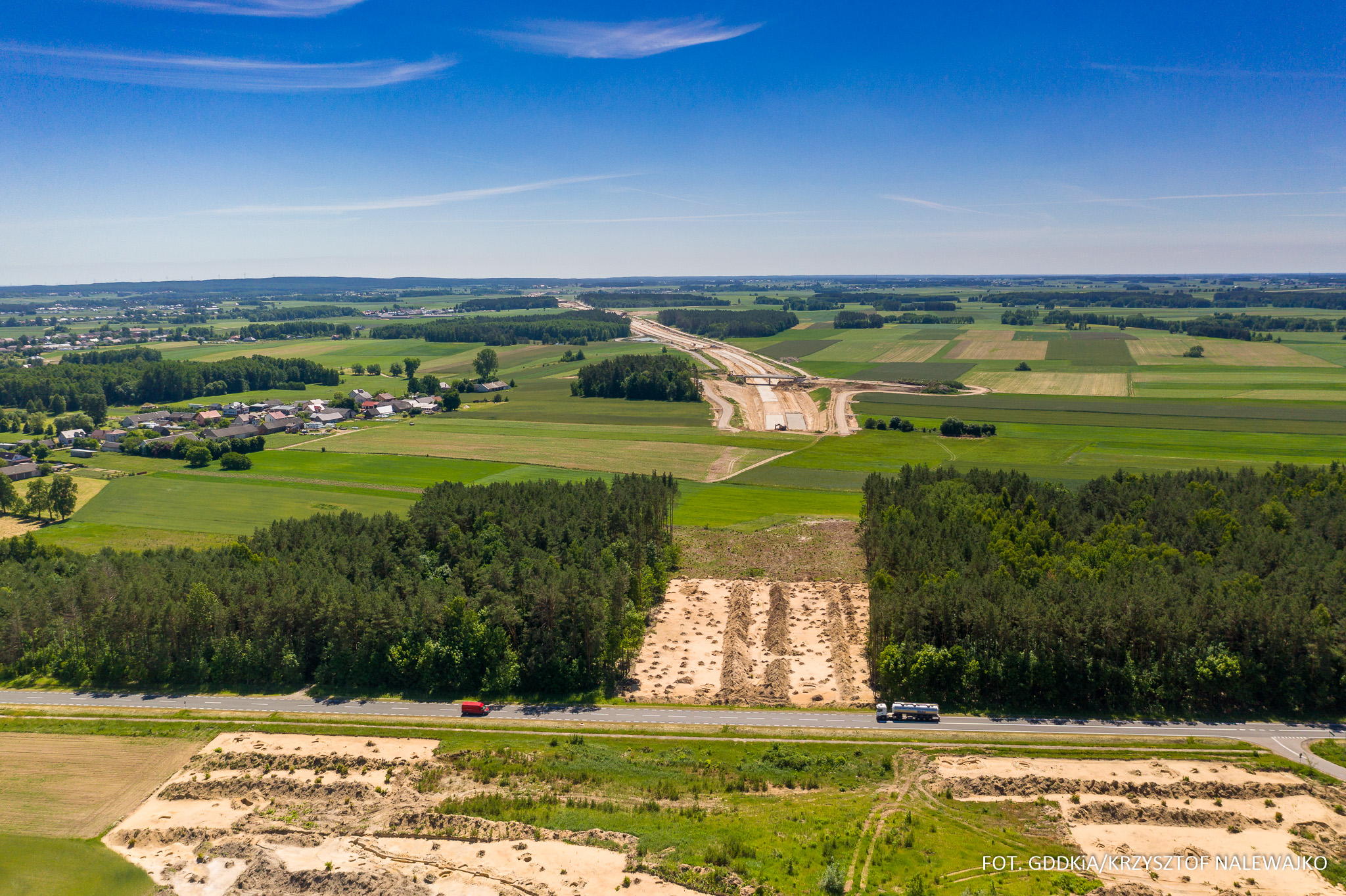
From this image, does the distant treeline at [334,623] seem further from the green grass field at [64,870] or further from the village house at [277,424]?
the village house at [277,424]

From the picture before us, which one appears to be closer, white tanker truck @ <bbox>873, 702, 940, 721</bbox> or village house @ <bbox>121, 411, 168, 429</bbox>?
white tanker truck @ <bbox>873, 702, 940, 721</bbox>

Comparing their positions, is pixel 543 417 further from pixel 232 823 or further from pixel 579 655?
pixel 232 823

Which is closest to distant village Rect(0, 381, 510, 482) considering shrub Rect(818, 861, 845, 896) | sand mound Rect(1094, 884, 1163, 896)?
shrub Rect(818, 861, 845, 896)

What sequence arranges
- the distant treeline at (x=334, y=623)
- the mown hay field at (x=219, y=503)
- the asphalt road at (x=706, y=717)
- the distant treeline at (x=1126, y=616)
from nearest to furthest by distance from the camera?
the asphalt road at (x=706, y=717) < the distant treeline at (x=1126, y=616) < the distant treeline at (x=334, y=623) < the mown hay field at (x=219, y=503)

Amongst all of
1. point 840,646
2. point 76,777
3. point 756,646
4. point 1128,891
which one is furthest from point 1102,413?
point 76,777

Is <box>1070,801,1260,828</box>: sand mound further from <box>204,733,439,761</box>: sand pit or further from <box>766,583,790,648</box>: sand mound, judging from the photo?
<box>204,733,439,761</box>: sand pit

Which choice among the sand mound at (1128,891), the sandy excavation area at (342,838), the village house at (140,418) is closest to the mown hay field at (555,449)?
the village house at (140,418)
